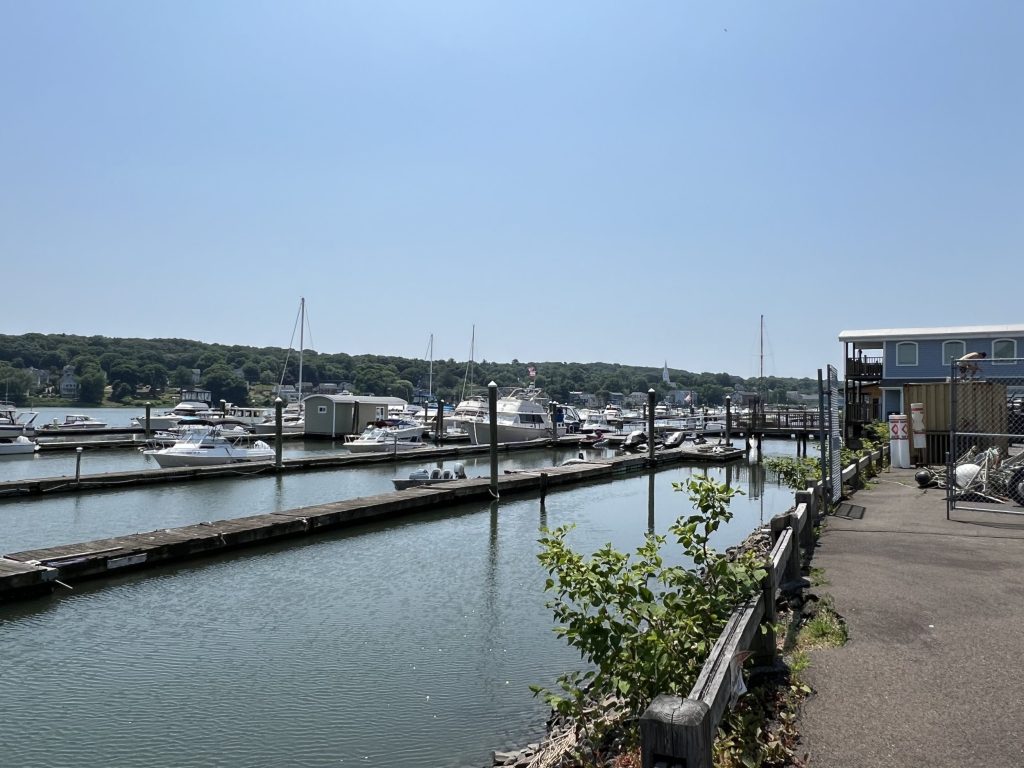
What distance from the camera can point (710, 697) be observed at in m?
4.07

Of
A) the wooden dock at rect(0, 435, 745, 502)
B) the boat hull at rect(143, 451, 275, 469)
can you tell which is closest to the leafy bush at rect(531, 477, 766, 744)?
the wooden dock at rect(0, 435, 745, 502)

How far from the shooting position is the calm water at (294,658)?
788 centimetres

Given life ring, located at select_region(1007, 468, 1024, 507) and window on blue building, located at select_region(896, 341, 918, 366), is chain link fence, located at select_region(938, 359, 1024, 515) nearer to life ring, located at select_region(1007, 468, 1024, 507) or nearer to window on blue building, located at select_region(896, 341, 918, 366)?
life ring, located at select_region(1007, 468, 1024, 507)

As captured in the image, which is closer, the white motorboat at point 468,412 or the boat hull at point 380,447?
the boat hull at point 380,447

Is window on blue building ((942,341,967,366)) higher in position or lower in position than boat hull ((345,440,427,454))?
higher

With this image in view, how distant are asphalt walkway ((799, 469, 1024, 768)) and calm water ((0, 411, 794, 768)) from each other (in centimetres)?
344

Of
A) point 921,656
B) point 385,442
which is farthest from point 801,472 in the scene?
point 385,442

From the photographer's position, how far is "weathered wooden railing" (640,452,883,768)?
341 cm

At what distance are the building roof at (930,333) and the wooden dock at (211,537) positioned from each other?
63.0 feet

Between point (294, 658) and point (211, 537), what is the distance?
733cm

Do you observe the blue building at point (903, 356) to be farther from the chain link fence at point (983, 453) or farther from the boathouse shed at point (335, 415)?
the boathouse shed at point (335, 415)

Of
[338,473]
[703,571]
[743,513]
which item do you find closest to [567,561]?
[703,571]

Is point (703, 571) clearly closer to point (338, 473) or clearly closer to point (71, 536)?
point (71, 536)

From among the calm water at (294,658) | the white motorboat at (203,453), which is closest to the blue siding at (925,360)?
the calm water at (294,658)
